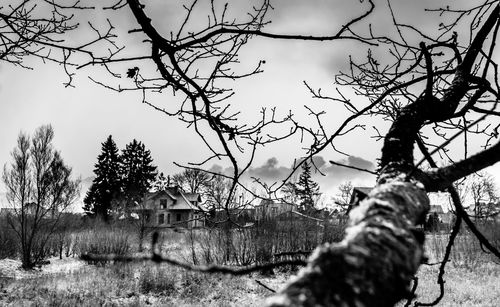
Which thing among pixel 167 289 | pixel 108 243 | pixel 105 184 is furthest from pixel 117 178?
pixel 167 289

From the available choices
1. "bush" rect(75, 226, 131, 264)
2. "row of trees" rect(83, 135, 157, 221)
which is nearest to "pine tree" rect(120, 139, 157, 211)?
Answer: "row of trees" rect(83, 135, 157, 221)

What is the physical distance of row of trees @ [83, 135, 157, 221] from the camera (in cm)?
4625

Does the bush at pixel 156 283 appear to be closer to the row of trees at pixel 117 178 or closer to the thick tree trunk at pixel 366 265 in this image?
the thick tree trunk at pixel 366 265

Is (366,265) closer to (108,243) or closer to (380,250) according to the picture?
(380,250)

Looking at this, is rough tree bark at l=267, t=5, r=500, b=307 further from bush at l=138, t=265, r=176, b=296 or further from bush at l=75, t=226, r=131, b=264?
bush at l=75, t=226, r=131, b=264

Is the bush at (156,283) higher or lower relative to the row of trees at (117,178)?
lower

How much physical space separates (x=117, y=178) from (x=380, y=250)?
5297cm

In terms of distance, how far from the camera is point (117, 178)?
49.9 meters

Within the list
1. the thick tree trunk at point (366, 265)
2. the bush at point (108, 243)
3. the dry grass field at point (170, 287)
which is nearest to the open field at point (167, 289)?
the dry grass field at point (170, 287)

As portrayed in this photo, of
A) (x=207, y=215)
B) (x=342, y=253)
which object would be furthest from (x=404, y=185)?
(x=207, y=215)

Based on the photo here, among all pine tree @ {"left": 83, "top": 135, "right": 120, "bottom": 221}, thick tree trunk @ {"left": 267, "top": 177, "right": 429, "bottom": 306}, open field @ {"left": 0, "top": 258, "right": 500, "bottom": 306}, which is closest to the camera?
thick tree trunk @ {"left": 267, "top": 177, "right": 429, "bottom": 306}

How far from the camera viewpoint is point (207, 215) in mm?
2031

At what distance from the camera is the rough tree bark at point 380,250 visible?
0.52 m

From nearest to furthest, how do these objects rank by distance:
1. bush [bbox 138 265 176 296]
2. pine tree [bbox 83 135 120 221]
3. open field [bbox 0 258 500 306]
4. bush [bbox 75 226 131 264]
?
open field [bbox 0 258 500 306], bush [bbox 138 265 176 296], bush [bbox 75 226 131 264], pine tree [bbox 83 135 120 221]
